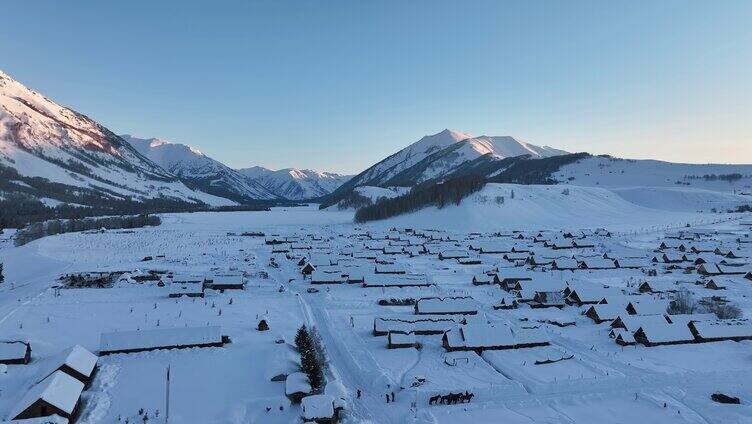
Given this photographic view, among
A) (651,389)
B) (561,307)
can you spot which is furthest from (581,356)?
(561,307)

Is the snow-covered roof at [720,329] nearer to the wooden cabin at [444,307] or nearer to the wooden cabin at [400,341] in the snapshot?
the wooden cabin at [444,307]

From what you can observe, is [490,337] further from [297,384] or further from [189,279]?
[189,279]

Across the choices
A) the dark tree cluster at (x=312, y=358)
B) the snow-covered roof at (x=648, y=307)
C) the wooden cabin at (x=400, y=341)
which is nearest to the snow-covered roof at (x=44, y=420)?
the dark tree cluster at (x=312, y=358)

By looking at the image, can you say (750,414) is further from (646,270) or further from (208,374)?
(646,270)

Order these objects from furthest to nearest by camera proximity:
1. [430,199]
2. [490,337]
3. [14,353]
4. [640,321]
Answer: [430,199], [640,321], [490,337], [14,353]

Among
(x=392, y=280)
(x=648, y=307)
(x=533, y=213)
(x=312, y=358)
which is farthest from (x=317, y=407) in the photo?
(x=533, y=213)

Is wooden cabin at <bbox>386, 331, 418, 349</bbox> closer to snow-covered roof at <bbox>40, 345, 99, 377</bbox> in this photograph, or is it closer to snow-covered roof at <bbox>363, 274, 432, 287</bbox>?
snow-covered roof at <bbox>40, 345, 99, 377</bbox>

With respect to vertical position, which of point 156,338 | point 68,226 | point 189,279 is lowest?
point 156,338
